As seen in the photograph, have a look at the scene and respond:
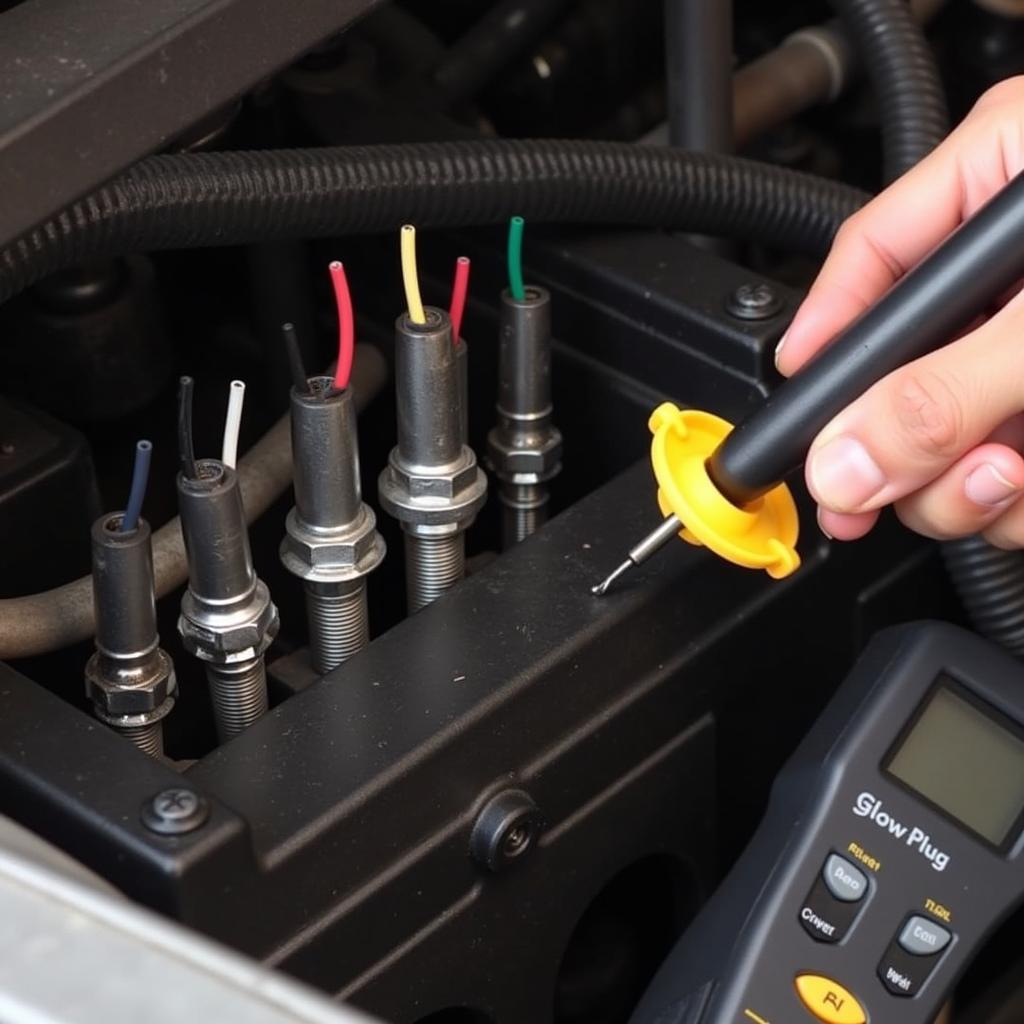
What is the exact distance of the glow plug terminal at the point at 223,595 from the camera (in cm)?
58

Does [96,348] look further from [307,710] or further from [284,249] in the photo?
[307,710]

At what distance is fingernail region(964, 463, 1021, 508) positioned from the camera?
23.5 inches

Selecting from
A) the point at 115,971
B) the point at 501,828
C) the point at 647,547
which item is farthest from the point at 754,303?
the point at 115,971

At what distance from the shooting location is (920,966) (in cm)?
60

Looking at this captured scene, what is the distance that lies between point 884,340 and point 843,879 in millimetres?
181

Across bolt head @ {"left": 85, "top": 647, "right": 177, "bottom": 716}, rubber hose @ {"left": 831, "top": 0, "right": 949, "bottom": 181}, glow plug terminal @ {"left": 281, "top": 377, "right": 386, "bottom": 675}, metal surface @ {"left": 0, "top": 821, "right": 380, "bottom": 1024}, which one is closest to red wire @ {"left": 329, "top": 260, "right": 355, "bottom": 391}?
glow plug terminal @ {"left": 281, "top": 377, "right": 386, "bottom": 675}

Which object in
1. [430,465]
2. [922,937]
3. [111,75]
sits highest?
[111,75]

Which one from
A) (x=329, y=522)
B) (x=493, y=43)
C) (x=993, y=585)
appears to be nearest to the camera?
(x=329, y=522)

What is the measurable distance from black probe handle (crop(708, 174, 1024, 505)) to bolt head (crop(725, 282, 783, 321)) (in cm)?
11

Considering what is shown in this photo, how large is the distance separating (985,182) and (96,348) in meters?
0.38

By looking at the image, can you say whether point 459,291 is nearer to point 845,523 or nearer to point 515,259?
point 515,259

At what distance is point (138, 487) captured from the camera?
554 mm

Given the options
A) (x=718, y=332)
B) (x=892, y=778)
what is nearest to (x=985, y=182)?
(x=718, y=332)

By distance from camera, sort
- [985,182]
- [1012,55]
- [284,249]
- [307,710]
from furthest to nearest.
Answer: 1. [1012,55]
2. [284,249]
3. [985,182]
4. [307,710]
